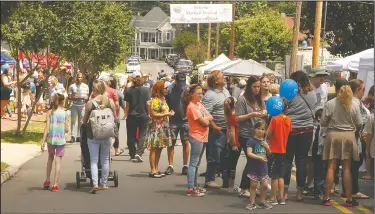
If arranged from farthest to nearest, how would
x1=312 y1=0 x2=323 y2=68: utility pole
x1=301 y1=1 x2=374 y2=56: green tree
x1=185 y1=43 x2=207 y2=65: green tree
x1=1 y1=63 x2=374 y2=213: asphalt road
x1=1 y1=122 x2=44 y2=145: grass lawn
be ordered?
x1=185 y1=43 x2=207 y2=65: green tree
x1=312 y1=0 x2=323 y2=68: utility pole
x1=301 y1=1 x2=374 y2=56: green tree
x1=1 y1=122 x2=44 y2=145: grass lawn
x1=1 y1=63 x2=374 y2=213: asphalt road

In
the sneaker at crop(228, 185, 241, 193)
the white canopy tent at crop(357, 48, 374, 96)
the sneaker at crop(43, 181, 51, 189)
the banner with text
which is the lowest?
the sneaker at crop(228, 185, 241, 193)

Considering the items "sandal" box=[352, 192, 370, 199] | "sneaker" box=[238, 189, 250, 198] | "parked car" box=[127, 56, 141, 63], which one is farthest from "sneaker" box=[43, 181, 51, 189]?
"parked car" box=[127, 56, 141, 63]

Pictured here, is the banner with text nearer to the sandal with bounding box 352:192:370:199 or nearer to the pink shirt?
the pink shirt

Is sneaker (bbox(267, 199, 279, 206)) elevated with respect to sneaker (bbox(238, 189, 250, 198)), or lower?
elevated

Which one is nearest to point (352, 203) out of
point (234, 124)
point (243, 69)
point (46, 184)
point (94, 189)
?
point (234, 124)

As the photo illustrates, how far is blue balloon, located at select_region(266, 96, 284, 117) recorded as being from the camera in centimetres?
923


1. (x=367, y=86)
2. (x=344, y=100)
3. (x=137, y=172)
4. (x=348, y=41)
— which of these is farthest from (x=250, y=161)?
(x=348, y=41)

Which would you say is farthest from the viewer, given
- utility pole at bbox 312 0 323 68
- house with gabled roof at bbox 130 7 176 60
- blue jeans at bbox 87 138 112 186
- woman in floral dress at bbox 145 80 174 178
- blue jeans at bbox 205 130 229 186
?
utility pole at bbox 312 0 323 68

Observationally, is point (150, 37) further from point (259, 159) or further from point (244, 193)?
point (259, 159)

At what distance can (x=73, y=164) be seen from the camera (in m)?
12.2

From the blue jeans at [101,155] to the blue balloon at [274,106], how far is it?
2.29 metres

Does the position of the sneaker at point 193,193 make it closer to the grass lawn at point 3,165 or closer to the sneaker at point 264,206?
the sneaker at point 264,206

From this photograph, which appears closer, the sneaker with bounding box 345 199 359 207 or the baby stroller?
the sneaker with bounding box 345 199 359 207

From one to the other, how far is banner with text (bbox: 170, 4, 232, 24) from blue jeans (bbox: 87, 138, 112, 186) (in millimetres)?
17021
